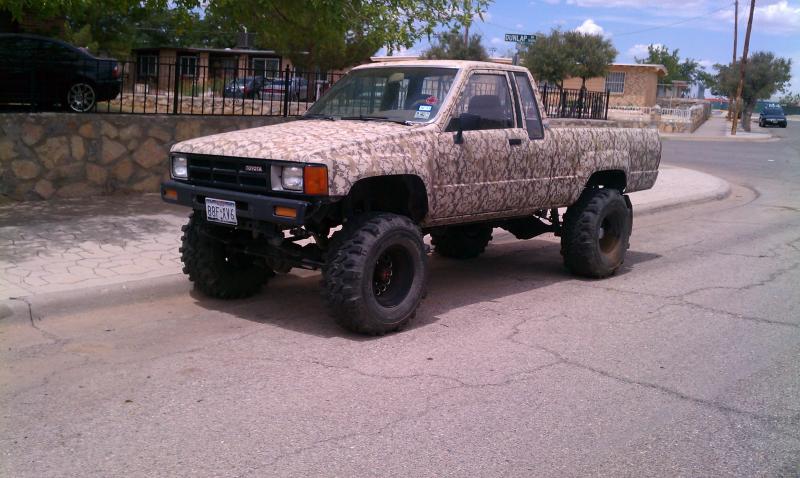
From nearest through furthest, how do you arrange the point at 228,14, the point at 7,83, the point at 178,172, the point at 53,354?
the point at 53,354
the point at 178,172
the point at 7,83
the point at 228,14

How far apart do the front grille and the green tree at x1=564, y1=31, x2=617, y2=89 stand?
42.3m

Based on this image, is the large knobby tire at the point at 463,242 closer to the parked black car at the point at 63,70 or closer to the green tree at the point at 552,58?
the parked black car at the point at 63,70

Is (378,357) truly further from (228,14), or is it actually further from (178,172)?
(228,14)

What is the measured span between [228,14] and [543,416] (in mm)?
8154

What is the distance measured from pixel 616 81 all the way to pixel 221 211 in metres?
58.2

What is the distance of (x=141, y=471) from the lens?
3904 millimetres

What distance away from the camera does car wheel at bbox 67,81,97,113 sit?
12.0 metres

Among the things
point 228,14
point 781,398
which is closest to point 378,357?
point 781,398

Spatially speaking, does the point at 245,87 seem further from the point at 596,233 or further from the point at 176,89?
the point at 596,233

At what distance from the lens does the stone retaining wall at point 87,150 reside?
31.5 ft

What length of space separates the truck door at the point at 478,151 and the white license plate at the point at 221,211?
162 cm

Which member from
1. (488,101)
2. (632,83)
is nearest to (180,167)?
(488,101)

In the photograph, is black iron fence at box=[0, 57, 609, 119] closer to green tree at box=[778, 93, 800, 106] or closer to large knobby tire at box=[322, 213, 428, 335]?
large knobby tire at box=[322, 213, 428, 335]

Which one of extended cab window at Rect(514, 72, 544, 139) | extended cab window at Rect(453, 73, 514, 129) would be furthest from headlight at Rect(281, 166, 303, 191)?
extended cab window at Rect(514, 72, 544, 139)
